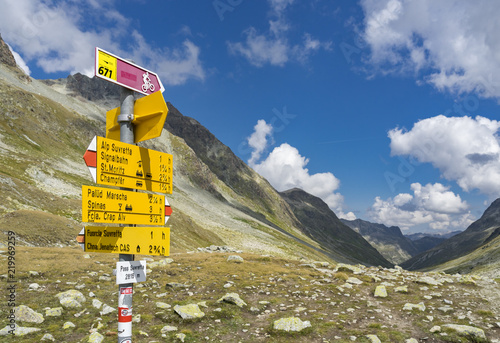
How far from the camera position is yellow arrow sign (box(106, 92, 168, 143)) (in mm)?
5262

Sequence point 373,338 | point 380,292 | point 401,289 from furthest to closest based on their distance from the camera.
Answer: point 401,289 → point 380,292 → point 373,338

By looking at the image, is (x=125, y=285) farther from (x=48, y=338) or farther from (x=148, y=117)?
(x=48, y=338)

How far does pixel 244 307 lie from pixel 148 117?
12.5 m

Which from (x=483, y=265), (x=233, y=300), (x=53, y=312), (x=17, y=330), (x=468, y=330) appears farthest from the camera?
(x=483, y=265)

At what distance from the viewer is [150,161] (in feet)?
19.0

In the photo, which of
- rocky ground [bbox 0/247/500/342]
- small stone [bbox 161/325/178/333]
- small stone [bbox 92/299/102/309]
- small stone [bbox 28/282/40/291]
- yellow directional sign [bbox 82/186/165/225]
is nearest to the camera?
yellow directional sign [bbox 82/186/165/225]

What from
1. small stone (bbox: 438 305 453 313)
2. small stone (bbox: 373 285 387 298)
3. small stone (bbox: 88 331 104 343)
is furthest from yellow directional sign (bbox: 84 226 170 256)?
small stone (bbox: 373 285 387 298)

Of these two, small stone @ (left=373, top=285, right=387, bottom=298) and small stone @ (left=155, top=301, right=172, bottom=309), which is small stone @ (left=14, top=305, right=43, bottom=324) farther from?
small stone @ (left=373, top=285, right=387, bottom=298)

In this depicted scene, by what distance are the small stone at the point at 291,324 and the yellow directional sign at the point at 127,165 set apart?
29.5ft

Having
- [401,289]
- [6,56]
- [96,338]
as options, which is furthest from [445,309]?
[6,56]

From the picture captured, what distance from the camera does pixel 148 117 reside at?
5430 millimetres

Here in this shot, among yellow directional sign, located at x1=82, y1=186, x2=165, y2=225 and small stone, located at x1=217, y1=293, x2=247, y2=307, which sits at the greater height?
yellow directional sign, located at x1=82, y1=186, x2=165, y2=225

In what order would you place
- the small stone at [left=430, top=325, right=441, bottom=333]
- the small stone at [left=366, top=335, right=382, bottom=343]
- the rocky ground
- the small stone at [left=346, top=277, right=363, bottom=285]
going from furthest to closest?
the small stone at [left=346, top=277, right=363, bottom=285]
the small stone at [left=430, top=325, right=441, bottom=333]
the rocky ground
the small stone at [left=366, top=335, right=382, bottom=343]

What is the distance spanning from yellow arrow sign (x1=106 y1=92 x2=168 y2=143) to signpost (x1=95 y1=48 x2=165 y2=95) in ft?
1.39
